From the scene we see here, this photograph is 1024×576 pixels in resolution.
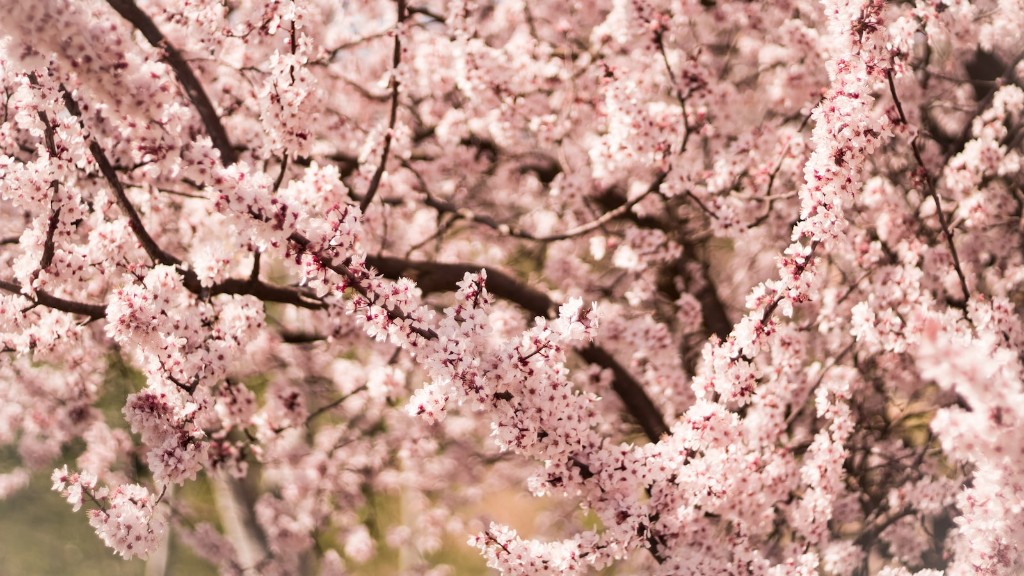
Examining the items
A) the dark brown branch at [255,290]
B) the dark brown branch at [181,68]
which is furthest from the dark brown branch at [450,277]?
the dark brown branch at [181,68]

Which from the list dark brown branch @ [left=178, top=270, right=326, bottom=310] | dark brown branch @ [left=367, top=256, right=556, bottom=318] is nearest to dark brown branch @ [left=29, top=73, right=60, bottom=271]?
dark brown branch @ [left=178, top=270, right=326, bottom=310]

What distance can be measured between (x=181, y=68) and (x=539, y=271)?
5.70 m

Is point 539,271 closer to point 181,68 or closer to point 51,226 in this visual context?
point 181,68

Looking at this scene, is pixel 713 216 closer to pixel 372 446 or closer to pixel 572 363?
pixel 572 363

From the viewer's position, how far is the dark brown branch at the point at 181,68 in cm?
475

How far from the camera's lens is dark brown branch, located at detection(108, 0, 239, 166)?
15.6ft

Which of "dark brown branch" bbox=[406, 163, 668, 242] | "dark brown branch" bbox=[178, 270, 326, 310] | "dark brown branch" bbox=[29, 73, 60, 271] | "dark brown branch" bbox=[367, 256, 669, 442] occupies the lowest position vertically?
"dark brown branch" bbox=[29, 73, 60, 271]

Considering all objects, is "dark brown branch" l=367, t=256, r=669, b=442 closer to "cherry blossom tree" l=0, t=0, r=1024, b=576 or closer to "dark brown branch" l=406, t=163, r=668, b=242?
"cherry blossom tree" l=0, t=0, r=1024, b=576

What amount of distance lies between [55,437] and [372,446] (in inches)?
138

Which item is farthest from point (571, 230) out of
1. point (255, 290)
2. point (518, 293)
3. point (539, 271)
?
point (539, 271)

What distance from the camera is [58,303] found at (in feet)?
13.3

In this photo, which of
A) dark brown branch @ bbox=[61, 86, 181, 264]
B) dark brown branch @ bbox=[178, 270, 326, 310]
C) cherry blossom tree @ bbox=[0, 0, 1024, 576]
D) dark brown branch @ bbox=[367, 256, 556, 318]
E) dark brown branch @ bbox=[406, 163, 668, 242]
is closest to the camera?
cherry blossom tree @ bbox=[0, 0, 1024, 576]

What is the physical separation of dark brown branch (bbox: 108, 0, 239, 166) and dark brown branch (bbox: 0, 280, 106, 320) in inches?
45.5

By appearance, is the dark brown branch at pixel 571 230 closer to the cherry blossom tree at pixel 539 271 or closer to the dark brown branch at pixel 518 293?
the cherry blossom tree at pixel 539 271
